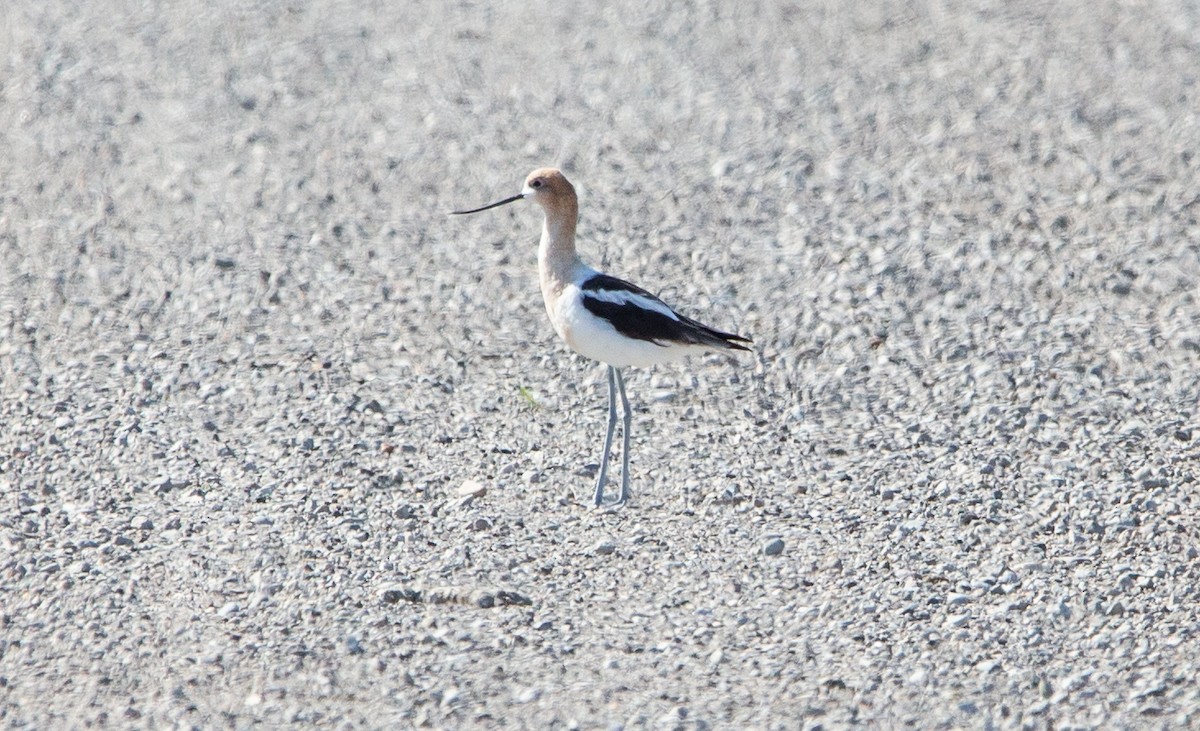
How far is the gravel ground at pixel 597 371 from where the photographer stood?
5262 millimetres

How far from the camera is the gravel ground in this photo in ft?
17.3

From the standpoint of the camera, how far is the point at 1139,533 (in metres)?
5.93

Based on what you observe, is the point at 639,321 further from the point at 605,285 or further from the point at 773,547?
the point at 773,547

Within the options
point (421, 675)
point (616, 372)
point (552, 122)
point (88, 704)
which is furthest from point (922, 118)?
point (88, 704)

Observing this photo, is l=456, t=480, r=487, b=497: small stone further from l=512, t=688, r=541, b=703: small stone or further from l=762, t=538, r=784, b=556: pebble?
l=512, t=688, r=541, b=703: small stone

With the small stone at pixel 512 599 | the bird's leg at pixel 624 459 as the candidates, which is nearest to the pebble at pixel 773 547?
the bird's leg at pixel 624 459

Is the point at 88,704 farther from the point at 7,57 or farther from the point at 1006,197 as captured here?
the point at 7,57

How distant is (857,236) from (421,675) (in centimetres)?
423

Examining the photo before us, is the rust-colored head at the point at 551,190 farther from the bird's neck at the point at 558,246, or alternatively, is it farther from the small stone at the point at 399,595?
the small stone at the point at 399,595

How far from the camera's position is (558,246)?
6320 mm

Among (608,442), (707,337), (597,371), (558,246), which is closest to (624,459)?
(608,442)

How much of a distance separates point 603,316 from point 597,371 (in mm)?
1362

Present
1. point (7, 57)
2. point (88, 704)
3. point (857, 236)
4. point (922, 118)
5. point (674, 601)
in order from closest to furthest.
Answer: point (88, 704), point (674, 601), point (857, 236), point (922, 118), point (7, 57)

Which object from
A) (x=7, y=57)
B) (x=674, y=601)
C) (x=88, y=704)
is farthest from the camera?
(x=7, y=57)
